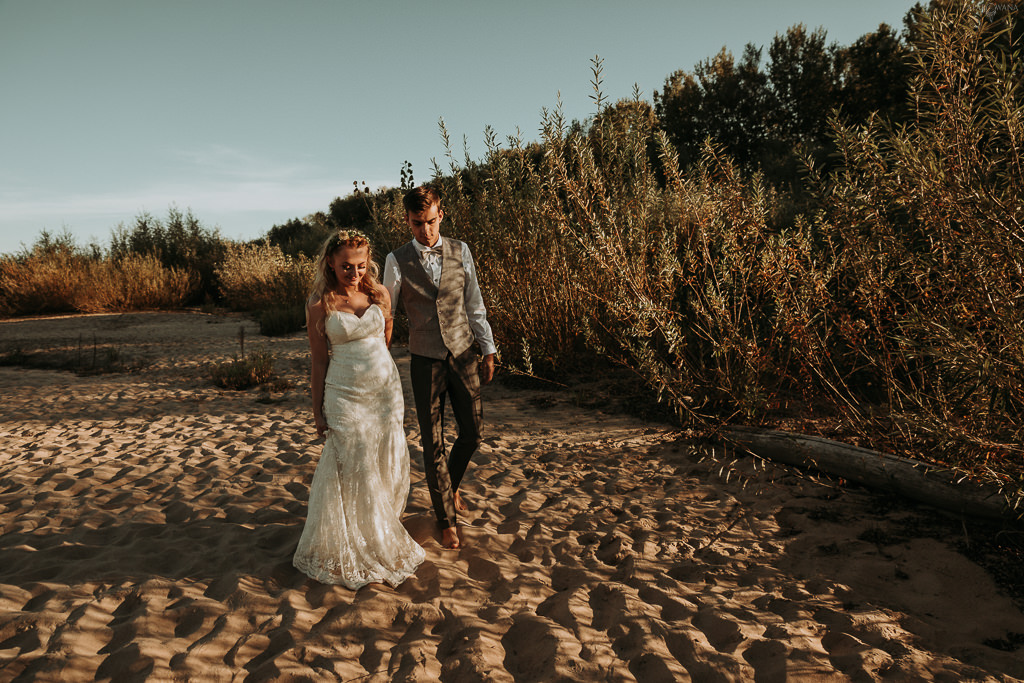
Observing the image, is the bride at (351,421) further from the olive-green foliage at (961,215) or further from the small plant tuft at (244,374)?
the small plant tuft at (244,374)

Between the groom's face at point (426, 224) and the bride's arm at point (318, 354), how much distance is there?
634mm

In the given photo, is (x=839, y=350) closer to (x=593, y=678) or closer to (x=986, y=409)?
(x=986, y=409)

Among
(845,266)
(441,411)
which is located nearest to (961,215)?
(845,266)

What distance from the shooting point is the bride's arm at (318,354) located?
283 cm

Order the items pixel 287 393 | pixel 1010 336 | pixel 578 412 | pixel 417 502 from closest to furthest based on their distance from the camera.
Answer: pixel 1010 336, pixel 417 502, pixel 578 412, pixel 287 393

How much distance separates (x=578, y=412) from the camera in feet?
20.0

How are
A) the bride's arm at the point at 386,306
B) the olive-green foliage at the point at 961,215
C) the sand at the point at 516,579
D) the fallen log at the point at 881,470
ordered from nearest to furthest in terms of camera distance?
the sand at the point at 516,579, the olive-green foliage at the point at 961,215, the bride's arm at the point at 386,306, the fallen log at the point at 881,470

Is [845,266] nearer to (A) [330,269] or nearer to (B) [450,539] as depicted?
(B) [450,539]

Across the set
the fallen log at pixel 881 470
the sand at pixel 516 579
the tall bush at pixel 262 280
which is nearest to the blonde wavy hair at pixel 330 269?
the sand at pixel 516 579

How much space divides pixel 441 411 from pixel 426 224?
999mm

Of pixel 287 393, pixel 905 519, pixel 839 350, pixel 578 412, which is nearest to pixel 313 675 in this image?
pixel 905 519

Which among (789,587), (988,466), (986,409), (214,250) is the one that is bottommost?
(789,587)

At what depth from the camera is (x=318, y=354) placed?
285 cm

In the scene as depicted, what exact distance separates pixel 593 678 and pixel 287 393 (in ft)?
19.2
